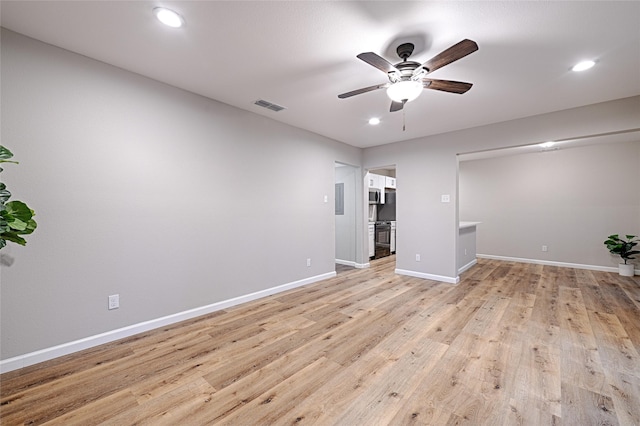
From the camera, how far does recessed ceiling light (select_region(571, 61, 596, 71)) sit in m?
2.34

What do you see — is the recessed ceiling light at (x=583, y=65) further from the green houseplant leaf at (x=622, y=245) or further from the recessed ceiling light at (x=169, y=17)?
the green houseplant leaf at (x=622, y=245)

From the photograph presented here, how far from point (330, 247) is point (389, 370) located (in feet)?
9.25

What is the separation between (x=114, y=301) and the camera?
2412 millimetres

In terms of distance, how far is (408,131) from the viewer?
436 centimetres

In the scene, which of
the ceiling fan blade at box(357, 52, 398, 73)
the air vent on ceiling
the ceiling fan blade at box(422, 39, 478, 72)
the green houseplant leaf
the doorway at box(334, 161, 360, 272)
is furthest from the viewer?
the doorway at box(334, 161, 360, 272)

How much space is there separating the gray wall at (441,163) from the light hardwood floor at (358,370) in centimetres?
137

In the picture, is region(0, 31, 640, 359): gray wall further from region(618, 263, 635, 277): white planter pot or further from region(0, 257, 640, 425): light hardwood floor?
region(618, 263, 635, 277): white planter pot

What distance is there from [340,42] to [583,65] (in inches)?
89.9

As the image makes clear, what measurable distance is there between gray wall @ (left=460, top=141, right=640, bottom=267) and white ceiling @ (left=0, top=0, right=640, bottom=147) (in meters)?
3.10

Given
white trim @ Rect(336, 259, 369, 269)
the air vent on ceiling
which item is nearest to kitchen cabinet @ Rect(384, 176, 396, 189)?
white trim @ Rect(336, 259, 369, 269)

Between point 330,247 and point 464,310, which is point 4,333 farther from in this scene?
point 464,310

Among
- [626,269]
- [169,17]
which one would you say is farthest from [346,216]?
[626,269]

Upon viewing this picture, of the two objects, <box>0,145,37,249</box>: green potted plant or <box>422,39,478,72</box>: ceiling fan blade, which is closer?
<box>0,145,37,249</box>: green potted plant

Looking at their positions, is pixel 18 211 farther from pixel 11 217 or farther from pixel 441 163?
pixel 441 163
